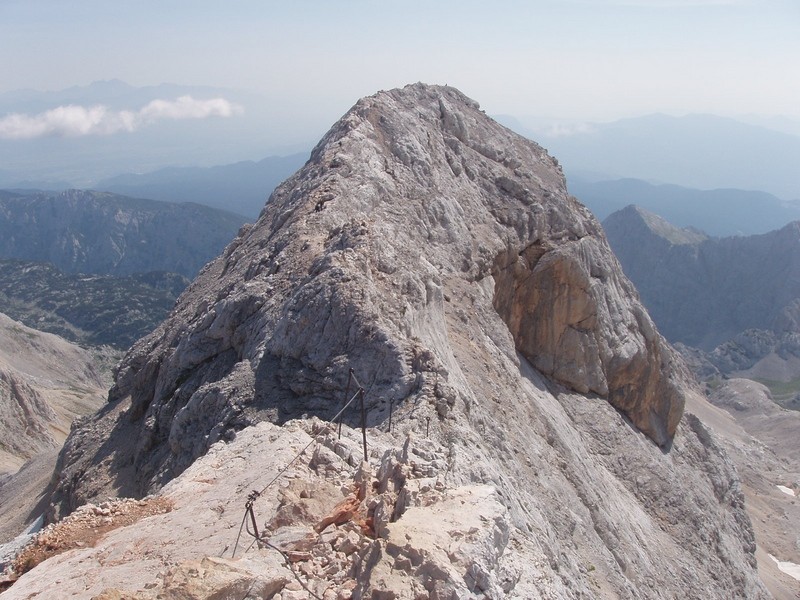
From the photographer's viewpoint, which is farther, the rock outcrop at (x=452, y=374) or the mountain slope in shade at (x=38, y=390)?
the mountain slope in shade at (x=38, y=390)

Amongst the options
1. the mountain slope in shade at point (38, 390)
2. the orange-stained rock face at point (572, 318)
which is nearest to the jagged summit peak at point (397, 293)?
the orange-stained rock face at point (572, 318)

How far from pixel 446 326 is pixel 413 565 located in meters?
18.7

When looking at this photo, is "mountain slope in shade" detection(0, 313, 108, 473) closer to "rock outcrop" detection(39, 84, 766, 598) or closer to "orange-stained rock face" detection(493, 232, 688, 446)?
"rock outcrop" detection(39, 84, 766, 598)

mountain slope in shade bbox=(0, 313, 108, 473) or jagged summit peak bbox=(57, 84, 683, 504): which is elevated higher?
jagged summit peak bbox=(57, 84, 683, 504)

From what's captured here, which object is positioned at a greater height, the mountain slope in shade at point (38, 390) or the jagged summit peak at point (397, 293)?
the jagged summit peak at point (397, 293)

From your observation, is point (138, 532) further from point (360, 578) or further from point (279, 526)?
point (360, 578)

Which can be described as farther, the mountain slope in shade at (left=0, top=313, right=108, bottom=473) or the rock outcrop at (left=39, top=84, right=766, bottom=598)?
the mountain slope in shade at (left=0, top=313, right=108, bottom=473)

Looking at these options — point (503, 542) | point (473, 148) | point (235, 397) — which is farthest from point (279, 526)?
point (473, 148)

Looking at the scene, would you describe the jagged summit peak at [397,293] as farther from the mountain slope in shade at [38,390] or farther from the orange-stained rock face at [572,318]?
the mountain slope in shade at [38,390]

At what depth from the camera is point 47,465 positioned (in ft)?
144

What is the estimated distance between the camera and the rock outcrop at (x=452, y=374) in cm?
1622

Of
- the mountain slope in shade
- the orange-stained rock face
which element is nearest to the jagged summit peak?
the orange-stained rock face

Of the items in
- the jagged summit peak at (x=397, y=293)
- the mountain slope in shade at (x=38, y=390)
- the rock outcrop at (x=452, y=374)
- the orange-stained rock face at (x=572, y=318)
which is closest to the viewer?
the rock outcrop at (x=452, y=374)

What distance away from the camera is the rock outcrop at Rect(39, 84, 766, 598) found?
53.2ft
